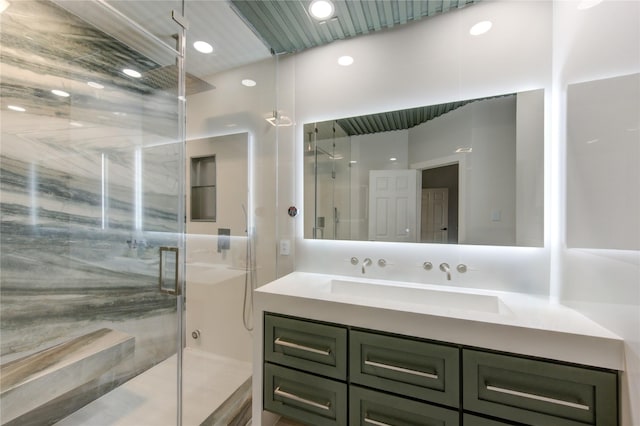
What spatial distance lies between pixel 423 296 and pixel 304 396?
0.88m

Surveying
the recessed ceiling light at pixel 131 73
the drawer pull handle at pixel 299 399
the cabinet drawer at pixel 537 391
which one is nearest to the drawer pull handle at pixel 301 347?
the drawer pull handle at pixel 299 399

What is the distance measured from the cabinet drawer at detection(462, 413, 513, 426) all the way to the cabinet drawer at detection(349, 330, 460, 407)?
2.5 inches

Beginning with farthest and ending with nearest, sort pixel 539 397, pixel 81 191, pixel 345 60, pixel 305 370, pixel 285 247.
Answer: pixel 285 247
pixel 345 60
pixel 81 191
pixel 305 370
pixel 539 397

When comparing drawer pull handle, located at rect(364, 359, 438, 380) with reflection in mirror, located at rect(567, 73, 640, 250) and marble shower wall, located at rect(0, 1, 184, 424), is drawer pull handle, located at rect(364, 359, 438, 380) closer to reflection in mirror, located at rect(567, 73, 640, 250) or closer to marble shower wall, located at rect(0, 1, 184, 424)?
reflection in mirror, located at rect(567, 73, 640, 250)

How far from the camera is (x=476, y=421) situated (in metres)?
1.04

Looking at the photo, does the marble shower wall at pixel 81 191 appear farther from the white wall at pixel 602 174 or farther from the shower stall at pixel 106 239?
the white wall at pixel 602 174

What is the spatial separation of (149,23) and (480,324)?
8.07 ft

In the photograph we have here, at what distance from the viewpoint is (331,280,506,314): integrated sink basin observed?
141 cm

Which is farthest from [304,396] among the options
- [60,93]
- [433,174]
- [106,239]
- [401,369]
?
[60,93]

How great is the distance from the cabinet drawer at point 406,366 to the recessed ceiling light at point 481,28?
1.85 metres

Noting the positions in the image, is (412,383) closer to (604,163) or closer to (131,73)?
(604,163)


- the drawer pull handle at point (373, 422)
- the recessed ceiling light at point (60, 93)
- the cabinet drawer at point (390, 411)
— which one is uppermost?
the recessed ceiling light at point (60, 93)

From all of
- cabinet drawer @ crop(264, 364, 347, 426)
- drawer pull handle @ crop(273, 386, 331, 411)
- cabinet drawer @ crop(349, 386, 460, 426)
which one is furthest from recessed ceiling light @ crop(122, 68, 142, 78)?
cabinet drawer @ crop(349, 386, 460, 426)

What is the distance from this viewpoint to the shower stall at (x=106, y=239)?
131 centimetres
